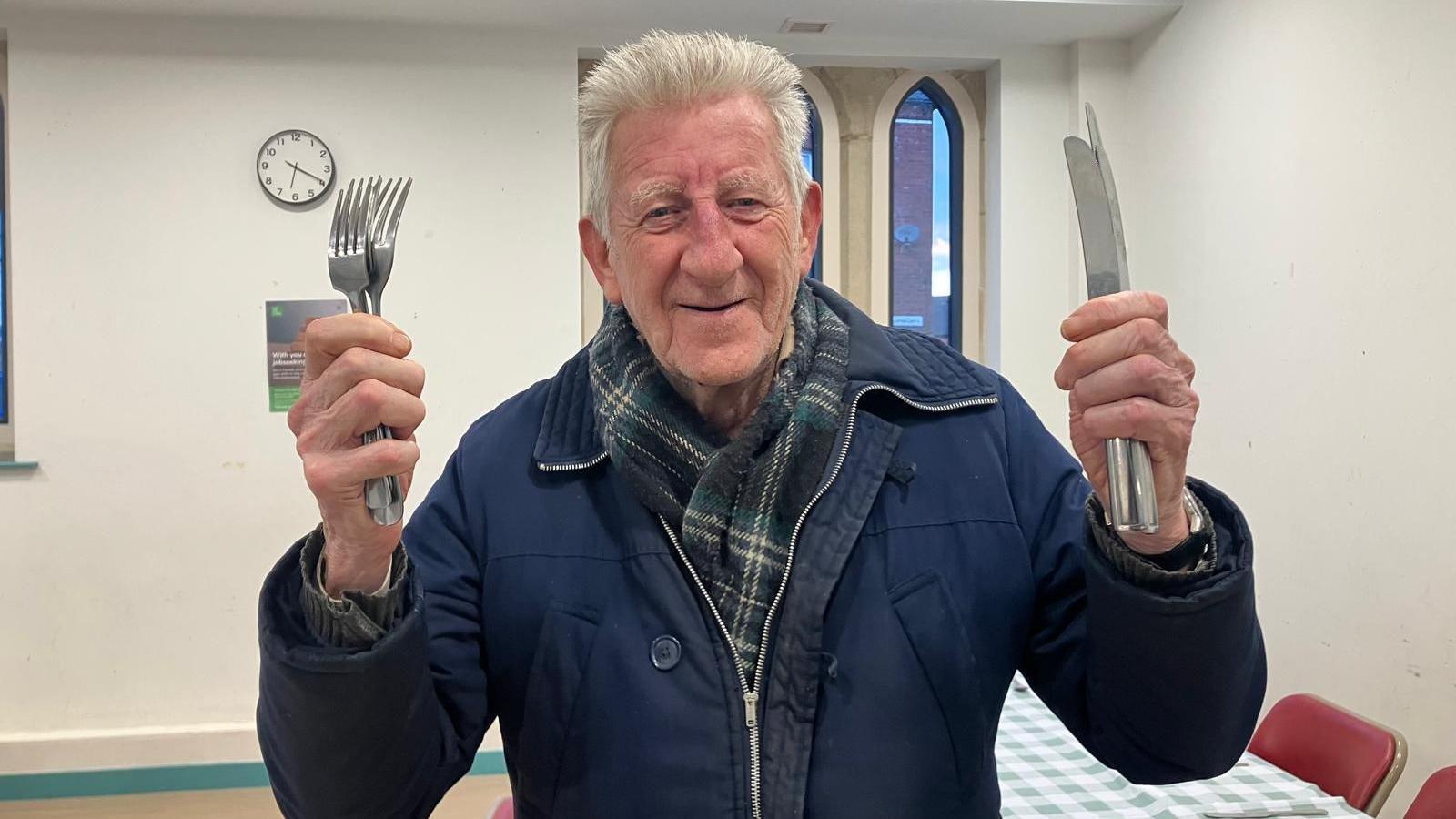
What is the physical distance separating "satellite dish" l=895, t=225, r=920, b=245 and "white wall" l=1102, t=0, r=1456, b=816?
99 cm

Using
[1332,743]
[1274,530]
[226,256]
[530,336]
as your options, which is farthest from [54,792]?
[1274,530]

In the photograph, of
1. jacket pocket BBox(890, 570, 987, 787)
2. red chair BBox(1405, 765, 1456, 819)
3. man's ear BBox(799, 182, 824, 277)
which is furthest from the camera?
red chair BBox(1405, 765, 1456, 819)

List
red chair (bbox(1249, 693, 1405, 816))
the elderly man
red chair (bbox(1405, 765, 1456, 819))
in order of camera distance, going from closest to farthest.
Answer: the elderly man, red chair (bbox(1405, 765, 1456, 819)), red chair (bbox(1249, 693, 1405, 816))

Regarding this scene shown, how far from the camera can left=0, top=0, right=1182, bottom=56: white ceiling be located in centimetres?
335

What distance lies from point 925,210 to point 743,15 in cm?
115

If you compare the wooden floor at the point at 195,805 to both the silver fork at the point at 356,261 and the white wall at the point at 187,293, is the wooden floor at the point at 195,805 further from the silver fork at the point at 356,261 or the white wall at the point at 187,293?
the silver fork at the point at 356,261

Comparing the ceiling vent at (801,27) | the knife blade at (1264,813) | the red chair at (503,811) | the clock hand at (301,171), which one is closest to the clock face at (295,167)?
the clock hand at (301,171)

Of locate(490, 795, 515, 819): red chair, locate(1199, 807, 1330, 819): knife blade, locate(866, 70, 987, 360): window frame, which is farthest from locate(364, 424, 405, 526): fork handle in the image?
locate(866, 70, 987, 360): window frame

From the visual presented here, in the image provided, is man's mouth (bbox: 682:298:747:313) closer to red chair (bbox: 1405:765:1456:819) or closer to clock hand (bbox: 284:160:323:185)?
red chair (bbox: 1405:765:1456:819)

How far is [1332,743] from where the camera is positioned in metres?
1.96

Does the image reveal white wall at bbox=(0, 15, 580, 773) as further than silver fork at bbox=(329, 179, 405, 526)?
Yes

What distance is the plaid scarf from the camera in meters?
1.01

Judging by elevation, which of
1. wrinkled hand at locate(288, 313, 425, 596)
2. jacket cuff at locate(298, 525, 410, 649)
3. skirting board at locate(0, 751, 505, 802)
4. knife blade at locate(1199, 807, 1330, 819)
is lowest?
skirting board at locate(0, 751, 505, 802)

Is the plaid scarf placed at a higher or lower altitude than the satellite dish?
lower
